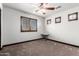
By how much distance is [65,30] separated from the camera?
4.37 meters

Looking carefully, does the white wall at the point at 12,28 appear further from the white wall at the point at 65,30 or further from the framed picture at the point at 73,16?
the framed picture at the point at 73,16

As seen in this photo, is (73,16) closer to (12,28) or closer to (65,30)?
(65,30)

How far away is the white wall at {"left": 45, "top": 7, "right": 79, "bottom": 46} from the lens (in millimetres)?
3750

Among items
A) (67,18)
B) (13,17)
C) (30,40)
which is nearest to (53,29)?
(67,18)

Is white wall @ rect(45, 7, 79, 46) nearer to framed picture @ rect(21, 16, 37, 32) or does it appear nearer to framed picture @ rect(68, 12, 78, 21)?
framed picture @ rect(68, 12, 78, 21)

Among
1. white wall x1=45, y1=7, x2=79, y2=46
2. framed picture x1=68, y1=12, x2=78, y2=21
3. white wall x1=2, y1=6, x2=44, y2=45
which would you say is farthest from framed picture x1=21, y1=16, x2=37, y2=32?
framed picture x1=68, y1=12, x2=78, y2=21

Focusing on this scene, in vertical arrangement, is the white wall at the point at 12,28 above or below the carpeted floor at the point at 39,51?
above

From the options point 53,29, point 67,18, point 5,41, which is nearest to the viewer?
point 5,41

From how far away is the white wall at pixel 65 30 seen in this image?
3750 mm

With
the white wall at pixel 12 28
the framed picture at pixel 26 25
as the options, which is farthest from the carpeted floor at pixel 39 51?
the framed picture at pixel 26 25

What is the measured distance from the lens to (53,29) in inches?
214

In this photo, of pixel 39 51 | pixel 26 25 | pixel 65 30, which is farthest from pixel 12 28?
pixel 65 30

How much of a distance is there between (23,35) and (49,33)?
2.08 meters

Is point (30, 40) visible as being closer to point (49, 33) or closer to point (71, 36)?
point (49, 33)
